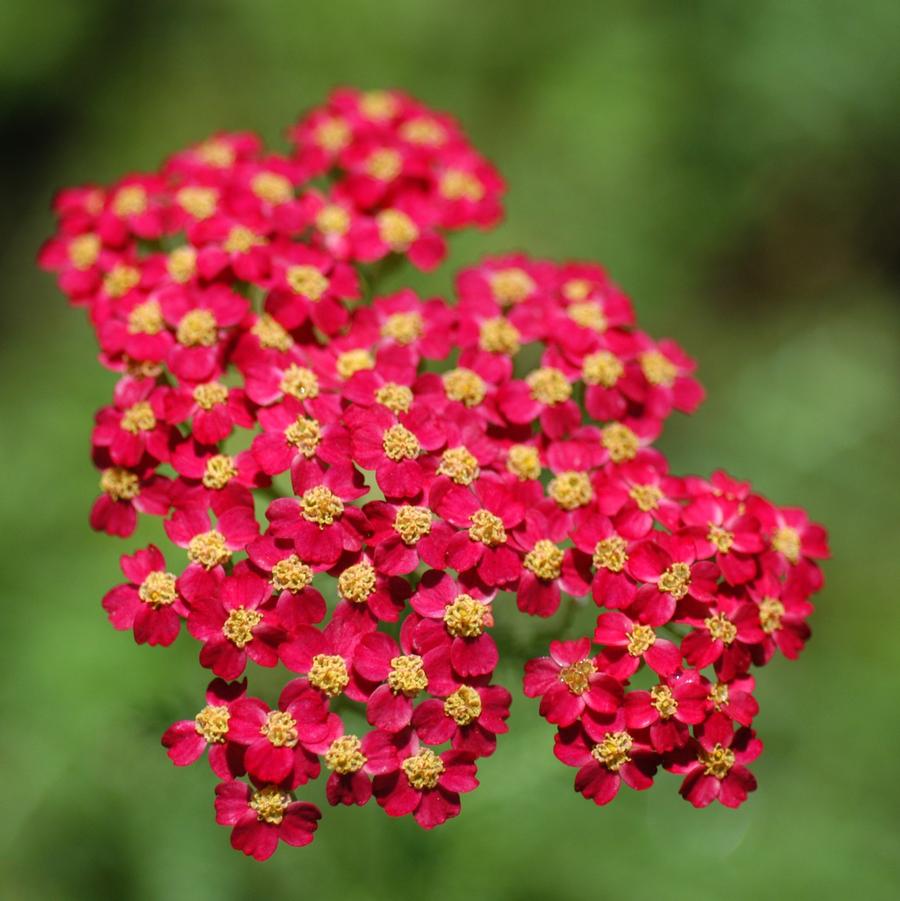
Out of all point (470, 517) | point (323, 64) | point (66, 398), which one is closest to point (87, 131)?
point (323, 64)

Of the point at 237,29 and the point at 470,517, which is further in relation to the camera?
the point at 237,29

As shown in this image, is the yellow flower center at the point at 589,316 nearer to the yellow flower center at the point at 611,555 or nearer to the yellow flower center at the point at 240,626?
the yellow flower center at the point at 611,555

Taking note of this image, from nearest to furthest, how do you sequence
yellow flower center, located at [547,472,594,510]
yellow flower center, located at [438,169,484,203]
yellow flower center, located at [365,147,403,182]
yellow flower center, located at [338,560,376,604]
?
yellow flower center, located at [338,560,376,604] → yellow flower center, located at [547,472,594,510] → yellow flower center, located at [365,147,403,182] → yellow flower center, located at [438,169,484,203]

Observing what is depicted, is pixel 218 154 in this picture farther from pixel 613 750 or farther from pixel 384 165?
pixel 613 750

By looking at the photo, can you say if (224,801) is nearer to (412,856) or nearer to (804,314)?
(412,856)

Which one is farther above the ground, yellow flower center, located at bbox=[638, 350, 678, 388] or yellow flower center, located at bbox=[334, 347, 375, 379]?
yellow flower center, located at bbox=[638, 350, 678, 388]

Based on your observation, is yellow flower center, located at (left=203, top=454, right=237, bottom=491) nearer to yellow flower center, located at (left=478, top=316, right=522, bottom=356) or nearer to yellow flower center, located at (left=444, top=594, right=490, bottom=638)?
yellow flower center, located at (left=444, top=594, right=490, bottom=638)

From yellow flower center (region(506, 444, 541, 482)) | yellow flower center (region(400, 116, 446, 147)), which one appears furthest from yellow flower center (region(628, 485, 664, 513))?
yellow flower center (region(400, 116, 446, 147))
